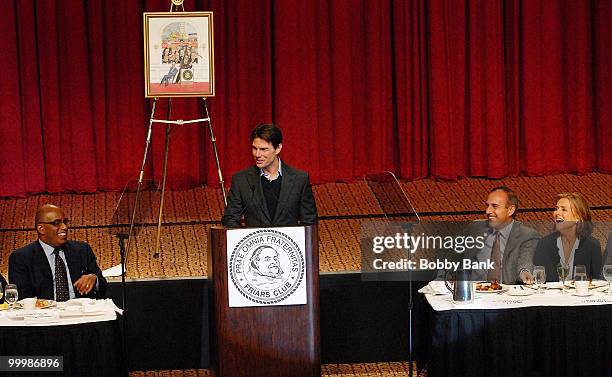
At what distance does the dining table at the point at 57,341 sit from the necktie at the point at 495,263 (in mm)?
2098

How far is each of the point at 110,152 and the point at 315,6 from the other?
2.15 metres

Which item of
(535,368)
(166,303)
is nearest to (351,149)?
(166,303)

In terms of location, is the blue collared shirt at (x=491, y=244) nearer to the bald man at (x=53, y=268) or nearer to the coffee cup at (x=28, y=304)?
the bald man at (x=53, y=268)

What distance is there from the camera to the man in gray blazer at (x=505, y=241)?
22.2 feet

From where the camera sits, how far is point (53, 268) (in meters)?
6.72

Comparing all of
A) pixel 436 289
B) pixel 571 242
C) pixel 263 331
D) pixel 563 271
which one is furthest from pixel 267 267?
pixel 571 242

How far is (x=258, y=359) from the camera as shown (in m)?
6.39

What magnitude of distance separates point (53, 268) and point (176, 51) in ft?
6.94

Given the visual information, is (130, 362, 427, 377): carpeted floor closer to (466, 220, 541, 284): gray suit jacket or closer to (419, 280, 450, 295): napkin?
(419, 280, 450, 295): napkin

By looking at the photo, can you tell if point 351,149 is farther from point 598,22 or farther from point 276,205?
point 276,205

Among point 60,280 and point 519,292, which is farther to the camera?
point 60,280

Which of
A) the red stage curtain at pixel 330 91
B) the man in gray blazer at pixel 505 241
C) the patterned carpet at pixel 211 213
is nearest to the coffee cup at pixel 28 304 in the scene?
the patterned carpet at pixel 211 213

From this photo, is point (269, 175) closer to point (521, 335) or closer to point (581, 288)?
point (521, 335)

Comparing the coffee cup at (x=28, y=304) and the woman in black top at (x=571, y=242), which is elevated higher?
the woman in black top at (x=571, y=242)
